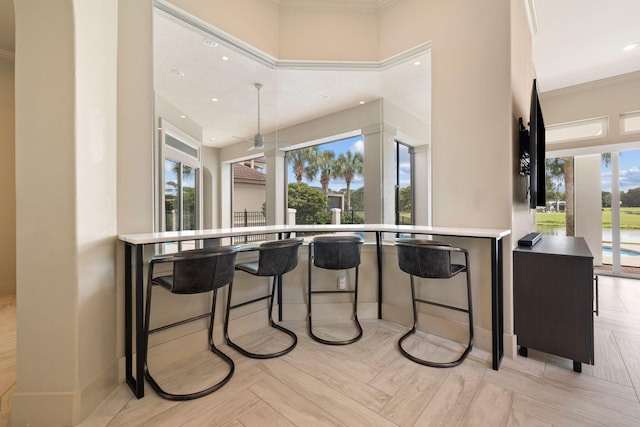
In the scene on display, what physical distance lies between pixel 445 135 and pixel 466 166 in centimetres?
36

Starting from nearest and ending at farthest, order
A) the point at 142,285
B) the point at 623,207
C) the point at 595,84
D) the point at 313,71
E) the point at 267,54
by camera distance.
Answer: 1. the point at 142,285
2. the point at 267,54
3. the point at 313,71
4. the point at 595,84
5. the point at 623,207

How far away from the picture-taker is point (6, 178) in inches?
144

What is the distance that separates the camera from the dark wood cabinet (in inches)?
77.6

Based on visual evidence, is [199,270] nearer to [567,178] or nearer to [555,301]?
[555,301]

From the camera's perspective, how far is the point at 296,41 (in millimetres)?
3049

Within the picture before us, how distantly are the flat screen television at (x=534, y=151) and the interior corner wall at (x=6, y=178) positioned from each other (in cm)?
591

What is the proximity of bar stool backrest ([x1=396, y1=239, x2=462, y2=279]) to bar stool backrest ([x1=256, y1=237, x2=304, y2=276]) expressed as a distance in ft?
2.94

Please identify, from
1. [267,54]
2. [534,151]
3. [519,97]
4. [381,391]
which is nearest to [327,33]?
[267,54]

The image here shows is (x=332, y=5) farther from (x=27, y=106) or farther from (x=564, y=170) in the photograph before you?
(x=564, y=170)

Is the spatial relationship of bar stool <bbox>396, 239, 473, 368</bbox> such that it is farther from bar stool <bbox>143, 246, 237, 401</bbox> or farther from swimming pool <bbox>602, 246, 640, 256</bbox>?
swimming pool <bbox>602, 246, 640, 256</bbox>

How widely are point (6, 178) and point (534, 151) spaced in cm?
594

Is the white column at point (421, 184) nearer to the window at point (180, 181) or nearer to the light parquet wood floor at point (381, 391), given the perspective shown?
the light parquet wood floor at point (381, 391)

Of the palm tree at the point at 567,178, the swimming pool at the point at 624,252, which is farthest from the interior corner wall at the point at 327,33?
the swimming pool at the point at 624,252

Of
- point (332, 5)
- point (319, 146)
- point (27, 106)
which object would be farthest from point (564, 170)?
point (27, 106)
